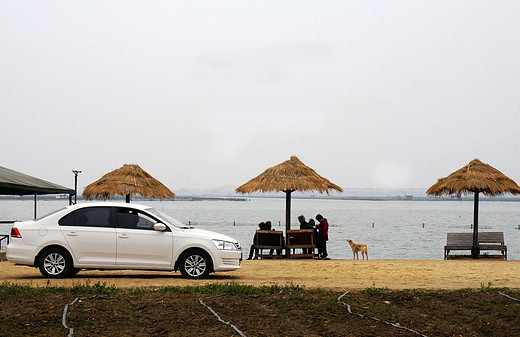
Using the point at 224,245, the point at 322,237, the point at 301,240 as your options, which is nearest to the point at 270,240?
the point at 301,240

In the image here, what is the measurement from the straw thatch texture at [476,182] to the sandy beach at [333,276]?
3.38 m

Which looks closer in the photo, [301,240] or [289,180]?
[301,240]

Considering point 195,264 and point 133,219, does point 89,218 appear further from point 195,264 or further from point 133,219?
point 195,264

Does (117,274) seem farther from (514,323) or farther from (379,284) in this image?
(514,323)

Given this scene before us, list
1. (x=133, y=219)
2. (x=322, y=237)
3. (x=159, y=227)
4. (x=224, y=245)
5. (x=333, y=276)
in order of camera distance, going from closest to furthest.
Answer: (x=159, y=227), (x=133, y=219), (x=224, y=245), (x=333, y=276), (x=322, y=237)

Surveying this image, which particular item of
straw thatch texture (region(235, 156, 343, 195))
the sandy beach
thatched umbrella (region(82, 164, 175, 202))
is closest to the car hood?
the sandy beach

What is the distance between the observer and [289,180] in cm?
2066

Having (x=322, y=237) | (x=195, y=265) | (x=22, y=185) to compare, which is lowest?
(x=195, y=265)

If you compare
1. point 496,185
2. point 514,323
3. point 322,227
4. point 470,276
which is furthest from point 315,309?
point 496,185

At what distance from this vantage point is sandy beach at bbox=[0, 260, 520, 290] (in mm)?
12203

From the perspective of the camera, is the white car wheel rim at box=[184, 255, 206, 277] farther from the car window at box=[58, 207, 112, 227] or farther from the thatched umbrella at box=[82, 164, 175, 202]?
the thatched umbrella at box=[82, 164, 175, 202]

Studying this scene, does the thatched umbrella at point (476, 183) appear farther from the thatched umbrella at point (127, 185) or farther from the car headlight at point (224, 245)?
the car headlight at point (224, 245)

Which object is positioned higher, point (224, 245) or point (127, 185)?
point (127, 185)

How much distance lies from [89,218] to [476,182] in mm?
13086
